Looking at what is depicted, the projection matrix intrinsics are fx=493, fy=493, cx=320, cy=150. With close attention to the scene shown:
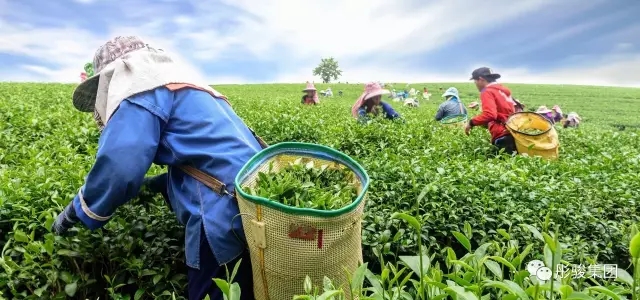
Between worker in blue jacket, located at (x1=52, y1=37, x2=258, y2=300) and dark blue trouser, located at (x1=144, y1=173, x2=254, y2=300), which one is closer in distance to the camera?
worker in blue jacket, located at (x1=52, y1=37, x2=258, y2=300)

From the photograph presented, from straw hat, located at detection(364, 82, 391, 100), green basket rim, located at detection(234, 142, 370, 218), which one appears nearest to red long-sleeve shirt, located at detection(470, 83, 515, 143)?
straw hat, located at detection(364, 82, 391, 100)

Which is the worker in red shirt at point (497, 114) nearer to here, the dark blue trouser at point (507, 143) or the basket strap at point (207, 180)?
the dark blue trouser at point (507, 143)

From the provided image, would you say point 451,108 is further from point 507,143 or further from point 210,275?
point 210,275

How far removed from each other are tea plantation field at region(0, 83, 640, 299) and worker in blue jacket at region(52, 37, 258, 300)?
241mm

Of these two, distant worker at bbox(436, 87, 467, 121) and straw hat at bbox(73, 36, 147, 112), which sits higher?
straw hat at bbox(73, 36, 147, 112)

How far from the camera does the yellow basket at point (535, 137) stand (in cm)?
505

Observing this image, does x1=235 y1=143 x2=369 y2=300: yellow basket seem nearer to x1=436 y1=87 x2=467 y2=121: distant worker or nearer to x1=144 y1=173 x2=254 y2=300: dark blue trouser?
x1=144 y1=173 x2=254 y2=300: dark blue trouser

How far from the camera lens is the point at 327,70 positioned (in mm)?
57594

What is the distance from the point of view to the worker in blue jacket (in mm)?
1729

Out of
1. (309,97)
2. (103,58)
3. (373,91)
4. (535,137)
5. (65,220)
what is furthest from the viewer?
(309,97)

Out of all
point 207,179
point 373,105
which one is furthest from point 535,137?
point 207,179

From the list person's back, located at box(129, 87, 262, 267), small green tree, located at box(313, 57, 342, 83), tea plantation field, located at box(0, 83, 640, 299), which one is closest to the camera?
tea plantation field, located at box(0, 83, 640, 299)

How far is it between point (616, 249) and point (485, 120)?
272 centimetres

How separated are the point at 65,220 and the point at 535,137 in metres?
4.52
